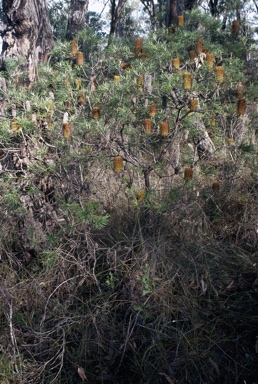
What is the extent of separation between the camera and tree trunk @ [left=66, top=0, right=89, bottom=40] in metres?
8.78

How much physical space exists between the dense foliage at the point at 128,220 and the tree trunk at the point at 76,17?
3800 mm

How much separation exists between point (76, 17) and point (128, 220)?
507 centimetres

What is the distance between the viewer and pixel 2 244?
480 centimetres

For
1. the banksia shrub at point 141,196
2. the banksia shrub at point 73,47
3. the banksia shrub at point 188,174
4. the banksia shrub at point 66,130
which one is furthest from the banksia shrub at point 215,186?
the banksia shrub at point 73,47

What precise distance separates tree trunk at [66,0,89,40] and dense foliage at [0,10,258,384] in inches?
150

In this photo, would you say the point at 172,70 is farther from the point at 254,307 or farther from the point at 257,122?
the point at 254,307

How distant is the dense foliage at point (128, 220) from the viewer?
13.2 feet

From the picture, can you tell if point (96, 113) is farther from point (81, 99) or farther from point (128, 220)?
point (128, 220)

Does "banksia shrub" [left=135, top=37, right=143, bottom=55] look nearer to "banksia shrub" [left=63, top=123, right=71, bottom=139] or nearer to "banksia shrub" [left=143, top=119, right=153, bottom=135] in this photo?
"banksia shrub" [left=143, top=119, right=153, bottom=135]

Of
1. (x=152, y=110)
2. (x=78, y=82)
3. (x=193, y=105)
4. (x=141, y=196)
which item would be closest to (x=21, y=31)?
(x=78, y=82)

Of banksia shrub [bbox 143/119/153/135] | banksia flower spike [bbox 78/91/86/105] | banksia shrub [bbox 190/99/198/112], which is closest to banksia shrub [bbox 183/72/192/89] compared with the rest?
banksia shrub [bbox 190/99/198/112]

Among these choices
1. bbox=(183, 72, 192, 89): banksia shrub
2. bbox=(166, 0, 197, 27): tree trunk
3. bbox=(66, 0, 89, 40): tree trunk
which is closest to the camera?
bbox=(183, 72, 192, 89): banksia shrub

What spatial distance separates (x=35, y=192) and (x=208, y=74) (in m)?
1.67

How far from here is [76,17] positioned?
348 inches
